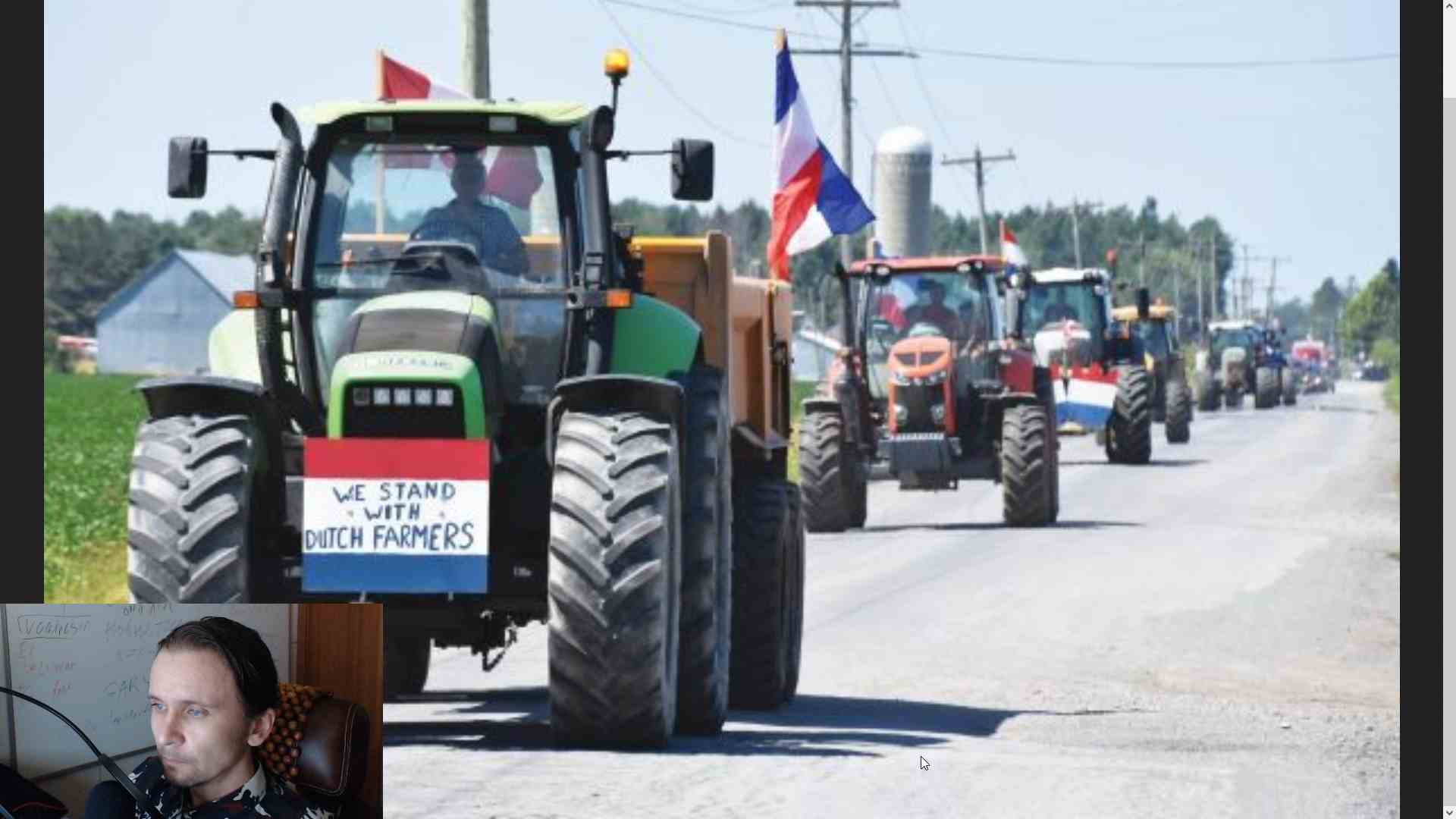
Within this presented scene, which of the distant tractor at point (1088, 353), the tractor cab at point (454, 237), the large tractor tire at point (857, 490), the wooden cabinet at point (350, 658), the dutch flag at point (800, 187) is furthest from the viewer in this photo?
the distant tractor at point (1088, 353)

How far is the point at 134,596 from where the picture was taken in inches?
420

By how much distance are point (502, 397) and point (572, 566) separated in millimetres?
1107

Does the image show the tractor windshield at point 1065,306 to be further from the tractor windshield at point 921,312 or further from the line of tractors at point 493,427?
the line of tractors at point 493,427

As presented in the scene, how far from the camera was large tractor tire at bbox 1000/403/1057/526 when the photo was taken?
26.6m

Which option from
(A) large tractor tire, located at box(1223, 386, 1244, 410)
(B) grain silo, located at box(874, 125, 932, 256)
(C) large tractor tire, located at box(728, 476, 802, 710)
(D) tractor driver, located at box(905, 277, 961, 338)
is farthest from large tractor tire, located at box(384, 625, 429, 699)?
(A) large tractor tire, located at box(1223, 386, 1244, 410)

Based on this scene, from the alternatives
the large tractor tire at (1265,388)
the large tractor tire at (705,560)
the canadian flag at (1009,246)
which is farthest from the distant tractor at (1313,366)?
the large tractor tire at (705,560)

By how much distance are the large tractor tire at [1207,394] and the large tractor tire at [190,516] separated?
57.9 m

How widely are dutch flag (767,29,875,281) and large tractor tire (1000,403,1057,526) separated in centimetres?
249

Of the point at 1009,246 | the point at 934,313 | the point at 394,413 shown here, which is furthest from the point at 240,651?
the point at 1009,246

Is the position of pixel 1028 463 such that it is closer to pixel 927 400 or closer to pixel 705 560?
pixel 927 400

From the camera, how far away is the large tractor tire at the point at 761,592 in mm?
13039

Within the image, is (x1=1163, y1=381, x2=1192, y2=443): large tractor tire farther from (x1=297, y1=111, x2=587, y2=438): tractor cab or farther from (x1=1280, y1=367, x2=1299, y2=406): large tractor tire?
(x1=297, y1=111, x2=587, y2=438): tractor cab

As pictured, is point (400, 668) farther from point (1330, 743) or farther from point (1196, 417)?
point (1196, 417)

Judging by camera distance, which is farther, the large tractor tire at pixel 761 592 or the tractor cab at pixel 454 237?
the large tractor tire at pixel 761 592
